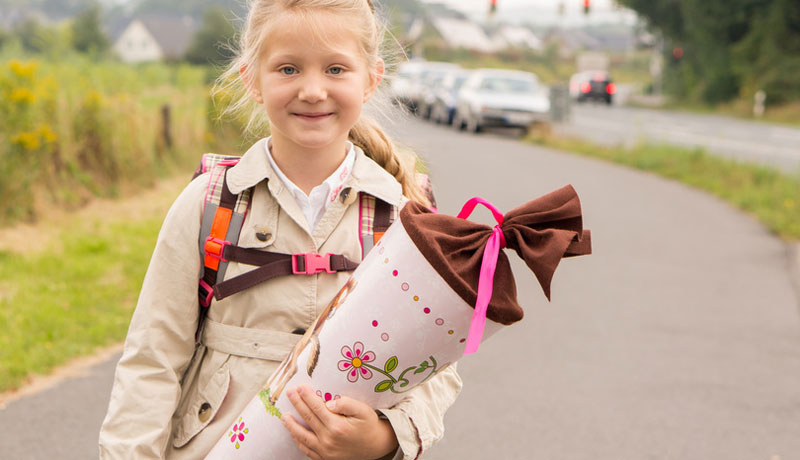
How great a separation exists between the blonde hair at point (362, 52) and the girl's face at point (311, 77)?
0.03 metres

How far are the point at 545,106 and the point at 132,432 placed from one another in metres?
19.9

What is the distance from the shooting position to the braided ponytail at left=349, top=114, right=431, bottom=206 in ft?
7.20

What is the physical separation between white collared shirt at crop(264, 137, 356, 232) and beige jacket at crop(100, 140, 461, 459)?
0.09 ft

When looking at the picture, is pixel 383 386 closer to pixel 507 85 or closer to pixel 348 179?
pixel 348 179

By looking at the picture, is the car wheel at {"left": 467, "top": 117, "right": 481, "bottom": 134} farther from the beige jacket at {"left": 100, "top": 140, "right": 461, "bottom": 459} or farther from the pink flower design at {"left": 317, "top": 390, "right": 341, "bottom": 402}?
the pink flower design at {"left": 317, "top": 390, "right": 341, "bottom": 402}

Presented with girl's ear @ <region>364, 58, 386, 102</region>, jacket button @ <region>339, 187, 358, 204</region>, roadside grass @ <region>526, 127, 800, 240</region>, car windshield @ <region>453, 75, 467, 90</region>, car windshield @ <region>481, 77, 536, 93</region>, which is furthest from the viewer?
car windshield @ <region>453, 75, 467, 90</region>

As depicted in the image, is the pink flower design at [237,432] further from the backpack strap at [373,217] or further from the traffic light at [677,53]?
the traffic light at [677,53]

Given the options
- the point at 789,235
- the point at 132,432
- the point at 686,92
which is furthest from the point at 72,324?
the point at 686,92

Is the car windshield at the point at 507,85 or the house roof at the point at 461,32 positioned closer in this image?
the car windshield at the point at 507,85

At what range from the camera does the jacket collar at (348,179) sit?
6.23 feet

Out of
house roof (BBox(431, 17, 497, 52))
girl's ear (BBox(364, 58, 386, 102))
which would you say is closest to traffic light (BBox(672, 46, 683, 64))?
girl's ear (BBox(364, 58, 386, 102))

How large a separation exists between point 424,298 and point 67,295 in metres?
4.68

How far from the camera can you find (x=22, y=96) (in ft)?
24.8

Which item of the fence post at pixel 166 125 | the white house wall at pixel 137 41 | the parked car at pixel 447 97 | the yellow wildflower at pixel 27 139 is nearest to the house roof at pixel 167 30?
the white house wall at pixel 137 41
